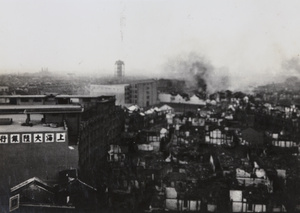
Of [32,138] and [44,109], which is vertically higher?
[44,109]

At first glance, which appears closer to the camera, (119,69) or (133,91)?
(119,69)

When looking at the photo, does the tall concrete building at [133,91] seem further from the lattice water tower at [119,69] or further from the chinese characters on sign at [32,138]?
the chinese characters on sign at [32,138]

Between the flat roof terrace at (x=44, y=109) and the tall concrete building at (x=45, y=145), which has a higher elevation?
the flat roof terrace at (x=44, y=109)

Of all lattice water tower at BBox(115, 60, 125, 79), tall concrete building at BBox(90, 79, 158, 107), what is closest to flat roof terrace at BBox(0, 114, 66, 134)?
lattice water tower at BBox(115, 60, 125, 79)

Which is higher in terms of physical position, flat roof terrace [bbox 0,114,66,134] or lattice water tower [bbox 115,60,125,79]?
lattice water tower [bbox 115,60,125,79]

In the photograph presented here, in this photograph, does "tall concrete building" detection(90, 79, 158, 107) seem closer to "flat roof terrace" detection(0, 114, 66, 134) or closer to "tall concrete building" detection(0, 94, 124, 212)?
"tall concrete building" detection(0, 94, 124, 212)

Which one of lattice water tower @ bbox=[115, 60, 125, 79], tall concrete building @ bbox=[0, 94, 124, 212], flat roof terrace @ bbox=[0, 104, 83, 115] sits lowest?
tall concrete building @ bbox=[0, 94, 124, 212]

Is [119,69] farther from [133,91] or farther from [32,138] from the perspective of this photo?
[133,91]

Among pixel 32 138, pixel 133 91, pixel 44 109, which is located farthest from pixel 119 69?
pixel 133 91

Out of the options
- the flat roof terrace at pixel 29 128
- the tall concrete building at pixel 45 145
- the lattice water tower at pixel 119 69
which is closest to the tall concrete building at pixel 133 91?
the lattice water tower at pixel 119 69
